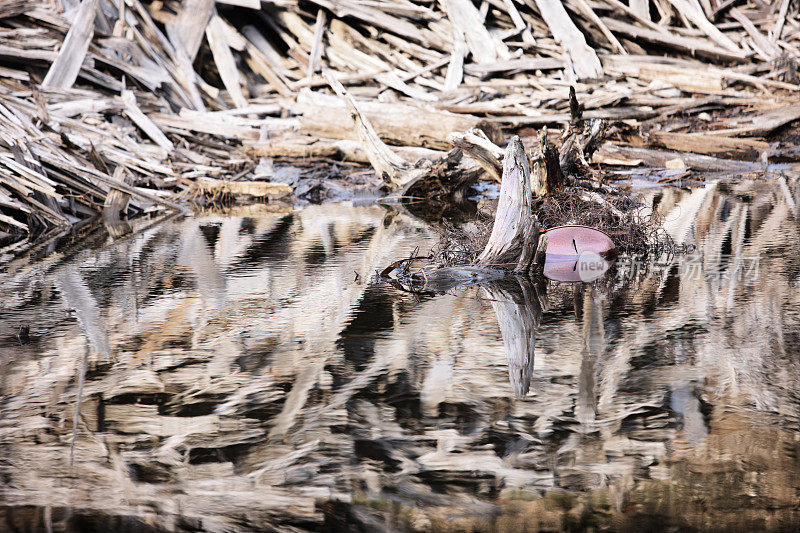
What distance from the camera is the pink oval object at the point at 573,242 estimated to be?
6176mm

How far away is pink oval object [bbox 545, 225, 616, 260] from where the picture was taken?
6176 mm

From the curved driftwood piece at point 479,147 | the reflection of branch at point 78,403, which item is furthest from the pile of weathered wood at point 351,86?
the reflection of branch at point 78,403

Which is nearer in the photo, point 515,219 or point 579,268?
point 515,219

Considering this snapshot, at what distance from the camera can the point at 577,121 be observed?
24.9ft

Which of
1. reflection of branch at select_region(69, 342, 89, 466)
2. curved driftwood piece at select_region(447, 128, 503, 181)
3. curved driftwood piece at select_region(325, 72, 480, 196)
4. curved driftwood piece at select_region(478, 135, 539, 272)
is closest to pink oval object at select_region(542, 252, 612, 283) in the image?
curved driftwood piece at select_region(478, 135, 539, 272)

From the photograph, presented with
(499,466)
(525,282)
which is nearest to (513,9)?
(525,282)

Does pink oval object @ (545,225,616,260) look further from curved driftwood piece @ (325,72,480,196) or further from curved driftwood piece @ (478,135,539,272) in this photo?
curved driftwood piece @ (325,72,480,196)

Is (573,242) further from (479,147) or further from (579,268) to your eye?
(479,147)

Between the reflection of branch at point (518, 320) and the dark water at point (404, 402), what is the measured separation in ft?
0.08

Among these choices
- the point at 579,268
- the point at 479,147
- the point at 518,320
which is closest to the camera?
the point at 518,320

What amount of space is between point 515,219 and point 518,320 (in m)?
1.31

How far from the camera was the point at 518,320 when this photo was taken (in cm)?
459

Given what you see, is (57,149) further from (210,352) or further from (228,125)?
(210,352)

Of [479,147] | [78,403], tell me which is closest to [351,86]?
[479,147]
